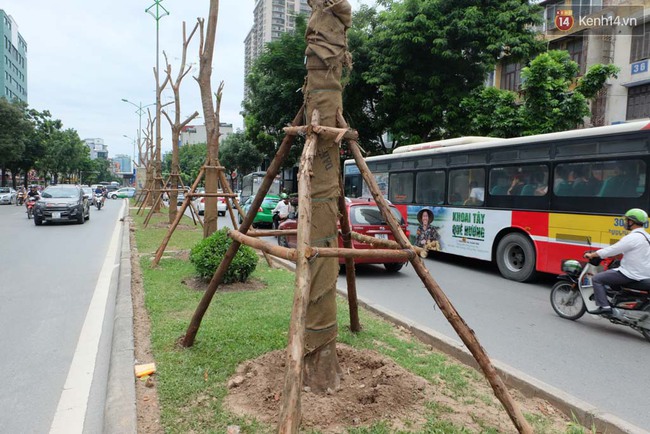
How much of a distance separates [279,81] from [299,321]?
20574 millimetres

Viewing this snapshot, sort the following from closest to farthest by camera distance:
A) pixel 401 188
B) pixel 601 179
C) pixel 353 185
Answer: pixel 601 179 < pixel 401 188 < pixel 353 185

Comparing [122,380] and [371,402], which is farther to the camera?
[122,380]

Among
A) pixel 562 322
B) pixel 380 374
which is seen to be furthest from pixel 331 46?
pixel 562 322

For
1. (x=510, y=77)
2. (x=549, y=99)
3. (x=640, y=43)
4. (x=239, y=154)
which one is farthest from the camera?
(x=239, y=154)

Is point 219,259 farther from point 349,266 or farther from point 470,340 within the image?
point 470,340

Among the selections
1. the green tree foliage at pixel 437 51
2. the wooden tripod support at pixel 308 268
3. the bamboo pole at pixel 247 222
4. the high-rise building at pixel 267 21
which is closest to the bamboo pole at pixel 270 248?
the wooden tripod support at pixel 308 268

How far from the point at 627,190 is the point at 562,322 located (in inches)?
105

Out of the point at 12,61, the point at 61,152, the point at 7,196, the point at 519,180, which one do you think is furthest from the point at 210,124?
the point at 12,61

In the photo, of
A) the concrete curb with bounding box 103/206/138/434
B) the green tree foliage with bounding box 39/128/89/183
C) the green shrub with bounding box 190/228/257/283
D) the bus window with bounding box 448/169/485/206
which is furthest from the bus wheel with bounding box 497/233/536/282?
the green tree foliage with bounding box 39/128/89/183

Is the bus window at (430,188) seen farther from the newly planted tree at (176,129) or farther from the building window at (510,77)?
the building window at (510,77)

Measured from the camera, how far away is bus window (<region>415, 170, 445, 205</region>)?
36.9 feet

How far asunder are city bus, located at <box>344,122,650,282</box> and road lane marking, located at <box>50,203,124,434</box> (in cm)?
397

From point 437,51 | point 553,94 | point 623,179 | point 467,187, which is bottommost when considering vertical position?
point 467,187

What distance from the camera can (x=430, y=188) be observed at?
11.6 m
